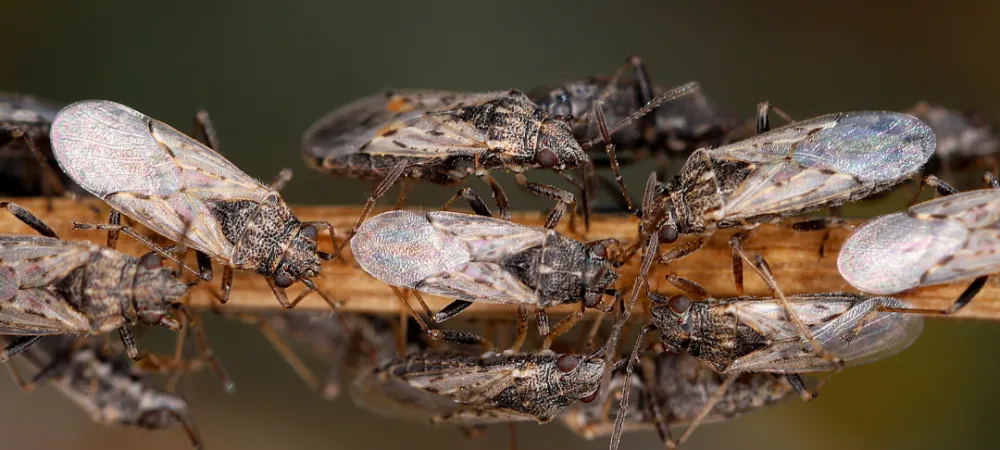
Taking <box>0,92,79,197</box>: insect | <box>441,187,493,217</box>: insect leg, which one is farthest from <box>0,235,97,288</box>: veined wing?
<box>441,187,493,217</box>: insect leg

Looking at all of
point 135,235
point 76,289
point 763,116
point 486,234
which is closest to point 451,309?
point 486,234

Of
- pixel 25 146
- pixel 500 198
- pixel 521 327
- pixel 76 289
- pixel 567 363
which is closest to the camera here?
pixel 76 289

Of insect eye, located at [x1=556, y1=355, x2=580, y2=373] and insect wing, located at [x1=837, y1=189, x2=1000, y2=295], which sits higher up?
insect wing, located at [x1=837, y1=189, x2=1000, y2=295]

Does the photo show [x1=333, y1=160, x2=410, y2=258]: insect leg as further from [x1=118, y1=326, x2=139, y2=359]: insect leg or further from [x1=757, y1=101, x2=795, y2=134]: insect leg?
[x1=757, y1=101, x2=795, y2=134]: insect leg

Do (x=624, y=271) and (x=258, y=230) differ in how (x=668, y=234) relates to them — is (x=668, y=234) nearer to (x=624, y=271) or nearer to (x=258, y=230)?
(x=624, y=271)

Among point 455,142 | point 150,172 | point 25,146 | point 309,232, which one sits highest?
point 455,142

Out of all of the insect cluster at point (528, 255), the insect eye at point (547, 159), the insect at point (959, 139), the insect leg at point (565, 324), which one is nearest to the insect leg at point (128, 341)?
the insect cluster at point (528, 255)
